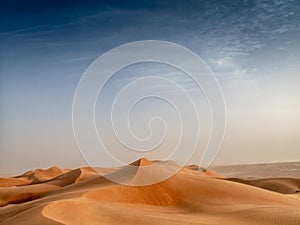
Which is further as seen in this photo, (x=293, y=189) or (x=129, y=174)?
(x=293, y=189)

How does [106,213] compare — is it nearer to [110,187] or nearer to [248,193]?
[110,187]

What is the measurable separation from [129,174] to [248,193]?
254 inches

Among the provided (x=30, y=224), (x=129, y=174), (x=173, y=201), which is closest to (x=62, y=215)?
(x=30, y=224)

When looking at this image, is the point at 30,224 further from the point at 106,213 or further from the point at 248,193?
the point at 248,193

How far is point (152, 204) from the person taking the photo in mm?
16984

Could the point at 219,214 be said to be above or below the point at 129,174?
below

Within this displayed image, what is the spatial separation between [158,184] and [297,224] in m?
9.36

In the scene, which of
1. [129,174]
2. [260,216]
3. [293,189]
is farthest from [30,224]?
[293,189]

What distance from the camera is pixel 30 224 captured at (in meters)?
9.44

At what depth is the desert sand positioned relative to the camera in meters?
11.5

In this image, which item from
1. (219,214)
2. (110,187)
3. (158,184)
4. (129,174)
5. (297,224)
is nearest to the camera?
(297,224)

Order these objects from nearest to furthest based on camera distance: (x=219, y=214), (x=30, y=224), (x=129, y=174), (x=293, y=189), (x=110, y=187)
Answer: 1. (x=30, y=224)
2. (x=219, y=214)
3. (x=110, y=187)
4. (x=129, y=174)
5. (x=293, y=189)

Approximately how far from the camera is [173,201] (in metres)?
17.8

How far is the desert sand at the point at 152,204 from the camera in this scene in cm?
1148
